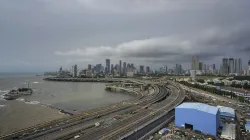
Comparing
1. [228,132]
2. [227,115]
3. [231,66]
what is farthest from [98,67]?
[228,132]

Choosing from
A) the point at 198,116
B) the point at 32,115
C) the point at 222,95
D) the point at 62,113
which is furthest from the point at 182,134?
the point at 222,95

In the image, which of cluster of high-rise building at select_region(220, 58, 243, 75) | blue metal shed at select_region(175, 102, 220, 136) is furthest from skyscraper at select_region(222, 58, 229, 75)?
blue metal shed at select_region(175, 102, 220, 136)

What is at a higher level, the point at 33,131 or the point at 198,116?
the point at 198,116

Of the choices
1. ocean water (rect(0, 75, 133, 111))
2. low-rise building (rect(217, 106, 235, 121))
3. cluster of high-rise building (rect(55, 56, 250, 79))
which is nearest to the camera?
low-rise building (rect(217, 106, 235, 121))

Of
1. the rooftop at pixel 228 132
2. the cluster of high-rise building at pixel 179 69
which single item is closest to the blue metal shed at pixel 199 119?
the rooftop at pixel 228 132

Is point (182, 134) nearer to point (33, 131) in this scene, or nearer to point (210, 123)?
point (210, 123)

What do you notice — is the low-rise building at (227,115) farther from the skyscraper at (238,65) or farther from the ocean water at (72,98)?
the skyscraper at (238,65)

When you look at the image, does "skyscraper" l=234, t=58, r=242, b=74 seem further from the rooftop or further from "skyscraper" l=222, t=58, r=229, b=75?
the rooftop

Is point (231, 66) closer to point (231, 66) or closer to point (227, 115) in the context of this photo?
point (231, 66)
